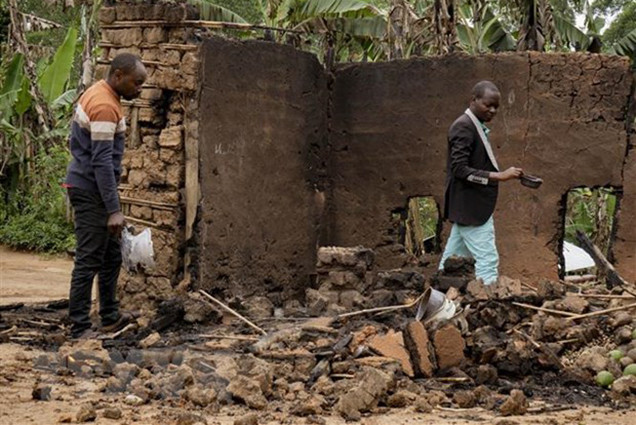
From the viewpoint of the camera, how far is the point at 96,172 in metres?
7.05

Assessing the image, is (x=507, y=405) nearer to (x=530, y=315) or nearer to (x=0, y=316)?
(x=530, y=315)

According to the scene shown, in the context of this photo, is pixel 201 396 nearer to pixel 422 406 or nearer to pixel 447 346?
pixel 422 406

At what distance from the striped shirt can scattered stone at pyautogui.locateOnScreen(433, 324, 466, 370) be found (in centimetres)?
235

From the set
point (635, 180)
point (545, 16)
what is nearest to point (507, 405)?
point (635, 180)

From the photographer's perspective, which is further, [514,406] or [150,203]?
[150,203]

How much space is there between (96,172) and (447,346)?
2.57m

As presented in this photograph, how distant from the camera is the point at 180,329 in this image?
756 cm

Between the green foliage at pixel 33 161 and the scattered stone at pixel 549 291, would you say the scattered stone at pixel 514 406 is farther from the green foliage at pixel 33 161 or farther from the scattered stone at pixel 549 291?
the green foliage at pixel 33 161

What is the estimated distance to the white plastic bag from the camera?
784 centimetres

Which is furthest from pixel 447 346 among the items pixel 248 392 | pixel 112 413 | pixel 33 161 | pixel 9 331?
pixel 33 161

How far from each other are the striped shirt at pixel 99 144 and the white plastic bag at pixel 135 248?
691 millimetres

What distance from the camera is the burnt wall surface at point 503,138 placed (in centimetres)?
899

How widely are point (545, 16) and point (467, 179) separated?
6.22 m

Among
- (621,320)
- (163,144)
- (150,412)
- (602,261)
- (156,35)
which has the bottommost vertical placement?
(150,412)
